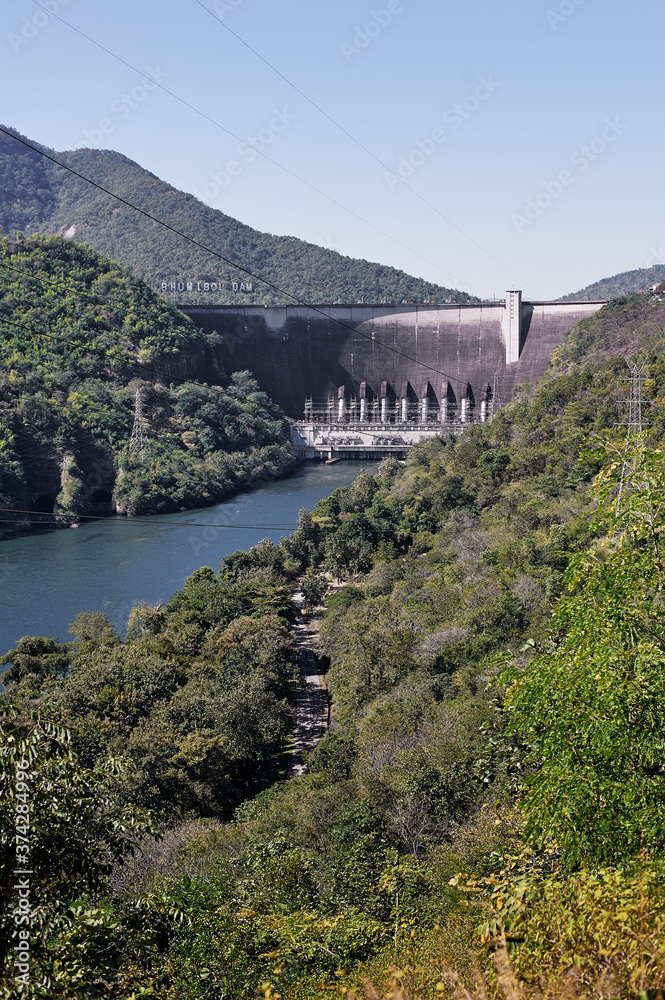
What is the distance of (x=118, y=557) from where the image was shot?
2733 cm

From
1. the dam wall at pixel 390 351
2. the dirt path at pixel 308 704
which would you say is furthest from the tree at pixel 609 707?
the dam wall at pixel 390 351

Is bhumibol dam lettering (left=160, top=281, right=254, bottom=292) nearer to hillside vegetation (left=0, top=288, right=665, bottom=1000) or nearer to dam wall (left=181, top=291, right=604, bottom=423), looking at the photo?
dam wall (left=181, top=291, right=604, bottom=423)

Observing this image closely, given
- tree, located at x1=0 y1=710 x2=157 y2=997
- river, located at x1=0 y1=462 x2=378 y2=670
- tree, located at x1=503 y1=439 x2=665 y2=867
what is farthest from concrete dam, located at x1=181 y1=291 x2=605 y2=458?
tree, located at x1=0 y1=710 x2=157 y2=997

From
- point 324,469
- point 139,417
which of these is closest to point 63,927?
point 139,417

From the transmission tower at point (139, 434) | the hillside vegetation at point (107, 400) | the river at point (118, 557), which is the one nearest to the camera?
the river at point (118, 557)

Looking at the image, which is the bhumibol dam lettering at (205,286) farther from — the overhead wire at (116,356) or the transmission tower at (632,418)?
the transmission tower at (632,418)

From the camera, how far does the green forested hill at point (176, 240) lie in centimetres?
7306

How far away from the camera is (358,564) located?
23.8m

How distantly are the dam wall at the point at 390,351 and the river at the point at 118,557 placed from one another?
945cm

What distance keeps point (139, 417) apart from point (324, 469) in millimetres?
10078

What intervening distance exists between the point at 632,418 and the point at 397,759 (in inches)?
469

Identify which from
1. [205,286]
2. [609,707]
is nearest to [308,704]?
[609,707]


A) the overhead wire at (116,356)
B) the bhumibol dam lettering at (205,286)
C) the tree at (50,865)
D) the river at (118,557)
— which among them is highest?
the bhumibol dam lettering at (205,286)

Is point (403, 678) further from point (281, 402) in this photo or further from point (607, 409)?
point (281, 402)
